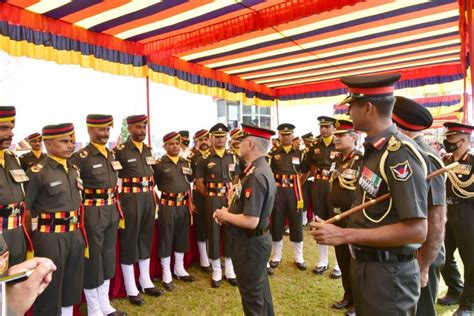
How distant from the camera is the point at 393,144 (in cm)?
154

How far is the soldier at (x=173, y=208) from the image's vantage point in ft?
13.6

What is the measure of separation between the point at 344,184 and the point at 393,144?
165cm

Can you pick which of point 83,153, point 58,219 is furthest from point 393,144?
point 83,153

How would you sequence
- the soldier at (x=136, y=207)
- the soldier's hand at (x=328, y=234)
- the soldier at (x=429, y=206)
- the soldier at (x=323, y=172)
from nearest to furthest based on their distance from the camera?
the soldier's hand at (x=328, y=234)
the soldier at (x=429, y=206)
the soldier at (x=136, y=207)
the soldier at (x=323, y=172)

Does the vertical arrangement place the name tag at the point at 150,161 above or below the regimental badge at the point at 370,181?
above

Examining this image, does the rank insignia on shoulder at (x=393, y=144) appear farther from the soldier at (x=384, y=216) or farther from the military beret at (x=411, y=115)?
the military beret at (x=411, y=115)

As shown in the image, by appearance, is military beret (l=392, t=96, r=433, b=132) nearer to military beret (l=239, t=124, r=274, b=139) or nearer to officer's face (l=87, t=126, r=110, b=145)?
military beret (l=239, t=124, r=274, b=139)

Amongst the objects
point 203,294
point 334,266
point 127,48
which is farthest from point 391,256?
point 127,48

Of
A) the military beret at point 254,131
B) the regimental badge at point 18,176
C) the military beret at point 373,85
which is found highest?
the military beret at point 373,85

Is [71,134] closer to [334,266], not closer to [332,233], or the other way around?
[332,233]

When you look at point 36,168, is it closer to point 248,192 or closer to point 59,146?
point 59,146

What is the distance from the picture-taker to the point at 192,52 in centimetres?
675

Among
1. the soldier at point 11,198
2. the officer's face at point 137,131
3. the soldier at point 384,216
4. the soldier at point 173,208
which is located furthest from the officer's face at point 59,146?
the soldier at point 384,216

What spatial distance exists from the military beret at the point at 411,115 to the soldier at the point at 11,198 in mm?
2847
